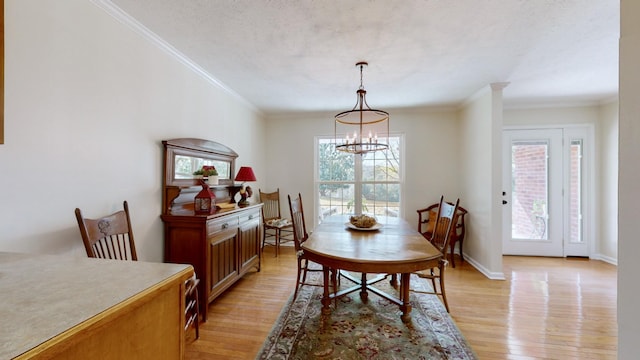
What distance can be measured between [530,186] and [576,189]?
0.69m

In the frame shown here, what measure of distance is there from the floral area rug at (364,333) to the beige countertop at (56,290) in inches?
53.4

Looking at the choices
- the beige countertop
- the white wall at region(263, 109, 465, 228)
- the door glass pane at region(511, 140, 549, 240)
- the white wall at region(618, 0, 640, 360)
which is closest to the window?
the white wall at region(263, 109, 465, 228)

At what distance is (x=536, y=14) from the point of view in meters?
1.94

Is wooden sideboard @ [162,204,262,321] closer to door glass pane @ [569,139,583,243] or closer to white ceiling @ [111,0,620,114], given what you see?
white ceiling @ [111,0,620,114]

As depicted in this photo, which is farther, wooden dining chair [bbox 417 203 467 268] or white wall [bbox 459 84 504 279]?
wooden dining chair [bbox 417 203 467 268]

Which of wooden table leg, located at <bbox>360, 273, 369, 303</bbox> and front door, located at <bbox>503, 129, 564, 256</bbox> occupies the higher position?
front door, located at <bbox>503, 129, 564, 256</bbox>

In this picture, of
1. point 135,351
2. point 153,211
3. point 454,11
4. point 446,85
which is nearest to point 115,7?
point 153,211

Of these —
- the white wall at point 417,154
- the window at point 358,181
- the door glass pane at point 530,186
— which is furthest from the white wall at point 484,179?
the window at point 358,181

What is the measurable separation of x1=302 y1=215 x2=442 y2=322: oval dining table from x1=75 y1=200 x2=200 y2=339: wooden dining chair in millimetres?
867

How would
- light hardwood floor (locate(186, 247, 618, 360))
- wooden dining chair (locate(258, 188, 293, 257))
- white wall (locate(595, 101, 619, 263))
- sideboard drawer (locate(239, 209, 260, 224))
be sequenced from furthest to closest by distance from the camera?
wooden dining chair (locate(258, 188, 293, 257)), white wall (locate(595, 101, 619, 263)), sideboard drawer (locate(239, 209, 260, 224)), light hardwood floor (locate(186, 247, 618, 360))

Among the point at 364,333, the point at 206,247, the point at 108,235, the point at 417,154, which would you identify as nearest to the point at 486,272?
the point at 417,154

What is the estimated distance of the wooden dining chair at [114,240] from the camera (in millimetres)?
1627

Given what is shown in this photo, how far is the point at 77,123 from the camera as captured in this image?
66.9 inches

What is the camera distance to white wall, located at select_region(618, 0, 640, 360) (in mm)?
514
